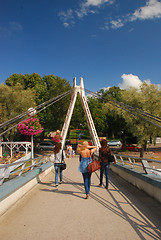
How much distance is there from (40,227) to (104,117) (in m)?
35.3

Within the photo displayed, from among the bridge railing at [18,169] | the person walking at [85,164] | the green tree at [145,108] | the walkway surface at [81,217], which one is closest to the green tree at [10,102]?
the green tree at [145,108]

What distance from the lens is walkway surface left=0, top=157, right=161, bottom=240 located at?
10.4ft

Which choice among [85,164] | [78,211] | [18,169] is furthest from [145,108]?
[78,211]

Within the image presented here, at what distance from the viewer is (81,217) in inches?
153

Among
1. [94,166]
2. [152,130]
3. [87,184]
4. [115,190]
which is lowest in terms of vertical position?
[115,190]

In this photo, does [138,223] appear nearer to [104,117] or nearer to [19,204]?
[19,204]

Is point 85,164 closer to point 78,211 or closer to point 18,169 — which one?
point 78,211

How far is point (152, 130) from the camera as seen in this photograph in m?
21.4

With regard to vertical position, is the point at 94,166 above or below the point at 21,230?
above

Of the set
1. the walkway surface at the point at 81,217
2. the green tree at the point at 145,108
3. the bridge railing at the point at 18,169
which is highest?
the green tree at the point at 145,108

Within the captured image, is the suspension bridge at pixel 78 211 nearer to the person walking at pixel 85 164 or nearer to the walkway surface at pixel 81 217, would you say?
the walkway surface at pixel 81 217

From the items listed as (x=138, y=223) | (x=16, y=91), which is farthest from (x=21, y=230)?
(x=16, y=91)

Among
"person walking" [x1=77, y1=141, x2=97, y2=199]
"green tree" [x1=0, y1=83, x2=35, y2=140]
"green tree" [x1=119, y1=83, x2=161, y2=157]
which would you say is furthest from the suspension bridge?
"green tree" [x1=0, y1=83, x2=35, y2=140]

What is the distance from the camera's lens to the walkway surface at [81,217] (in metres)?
3.17
